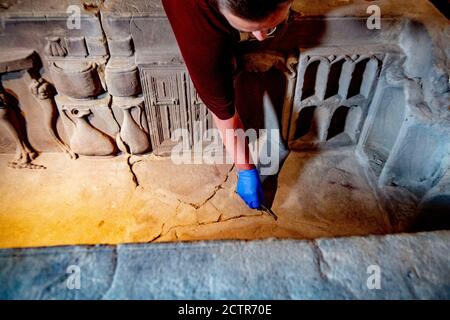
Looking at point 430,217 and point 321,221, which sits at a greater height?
point 430,217

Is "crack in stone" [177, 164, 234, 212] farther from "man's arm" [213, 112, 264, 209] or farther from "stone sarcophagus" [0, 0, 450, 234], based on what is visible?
"stone sarcophagus" [0, 0, 450, 234]

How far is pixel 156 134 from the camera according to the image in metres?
2.61

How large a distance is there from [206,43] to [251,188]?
108 centimetres

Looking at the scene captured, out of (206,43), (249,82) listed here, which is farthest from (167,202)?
(206,43)

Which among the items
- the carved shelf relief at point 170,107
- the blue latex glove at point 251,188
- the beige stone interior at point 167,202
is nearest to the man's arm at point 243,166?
the blue latex glove at point 251,188

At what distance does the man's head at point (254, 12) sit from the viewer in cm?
120

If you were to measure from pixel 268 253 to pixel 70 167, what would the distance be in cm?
219

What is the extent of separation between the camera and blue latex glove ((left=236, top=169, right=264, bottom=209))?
228 cm

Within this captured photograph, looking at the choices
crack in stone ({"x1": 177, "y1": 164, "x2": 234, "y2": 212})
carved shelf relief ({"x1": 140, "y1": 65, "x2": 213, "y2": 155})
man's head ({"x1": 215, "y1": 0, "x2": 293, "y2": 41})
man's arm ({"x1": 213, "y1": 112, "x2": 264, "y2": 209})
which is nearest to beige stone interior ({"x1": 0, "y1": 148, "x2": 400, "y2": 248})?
crack in stone ({"x1": 177, "y1": 164, "x2": 234, "y2": 212})

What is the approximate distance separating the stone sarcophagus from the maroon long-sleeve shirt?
0.50 m

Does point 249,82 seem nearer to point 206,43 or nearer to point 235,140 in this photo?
point 235,140
